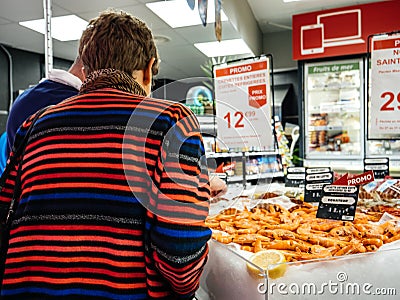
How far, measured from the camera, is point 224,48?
6938mm

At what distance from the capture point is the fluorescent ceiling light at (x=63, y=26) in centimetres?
472

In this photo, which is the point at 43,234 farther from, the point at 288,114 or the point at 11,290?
the point at 288,114

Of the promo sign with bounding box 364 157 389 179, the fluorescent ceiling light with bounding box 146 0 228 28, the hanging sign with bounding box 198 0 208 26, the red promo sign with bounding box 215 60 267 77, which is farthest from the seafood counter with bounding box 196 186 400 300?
the fluorescent ceiling light with bounding box 146 0 228 28

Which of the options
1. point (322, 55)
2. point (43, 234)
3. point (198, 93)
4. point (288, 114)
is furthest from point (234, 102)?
point (288, 114)

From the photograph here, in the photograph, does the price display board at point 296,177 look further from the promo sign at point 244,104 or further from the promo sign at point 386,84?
the promo sign at point 386,84

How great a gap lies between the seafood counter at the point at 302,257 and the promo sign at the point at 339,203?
0.03 m

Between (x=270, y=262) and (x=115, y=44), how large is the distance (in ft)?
2.55

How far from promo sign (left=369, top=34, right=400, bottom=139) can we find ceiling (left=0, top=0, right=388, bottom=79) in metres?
3.10

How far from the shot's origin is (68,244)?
2.86 feet

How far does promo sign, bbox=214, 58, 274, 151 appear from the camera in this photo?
8.78 ft

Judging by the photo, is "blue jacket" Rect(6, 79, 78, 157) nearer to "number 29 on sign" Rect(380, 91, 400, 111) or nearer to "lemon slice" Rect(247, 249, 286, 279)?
"lemon slice" Rect(247, 249, 286, 279)

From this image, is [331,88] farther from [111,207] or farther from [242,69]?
[111,207]

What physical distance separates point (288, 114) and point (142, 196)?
7027 millimetres

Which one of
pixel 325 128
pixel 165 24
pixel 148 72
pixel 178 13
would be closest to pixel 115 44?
pixel 148 72
